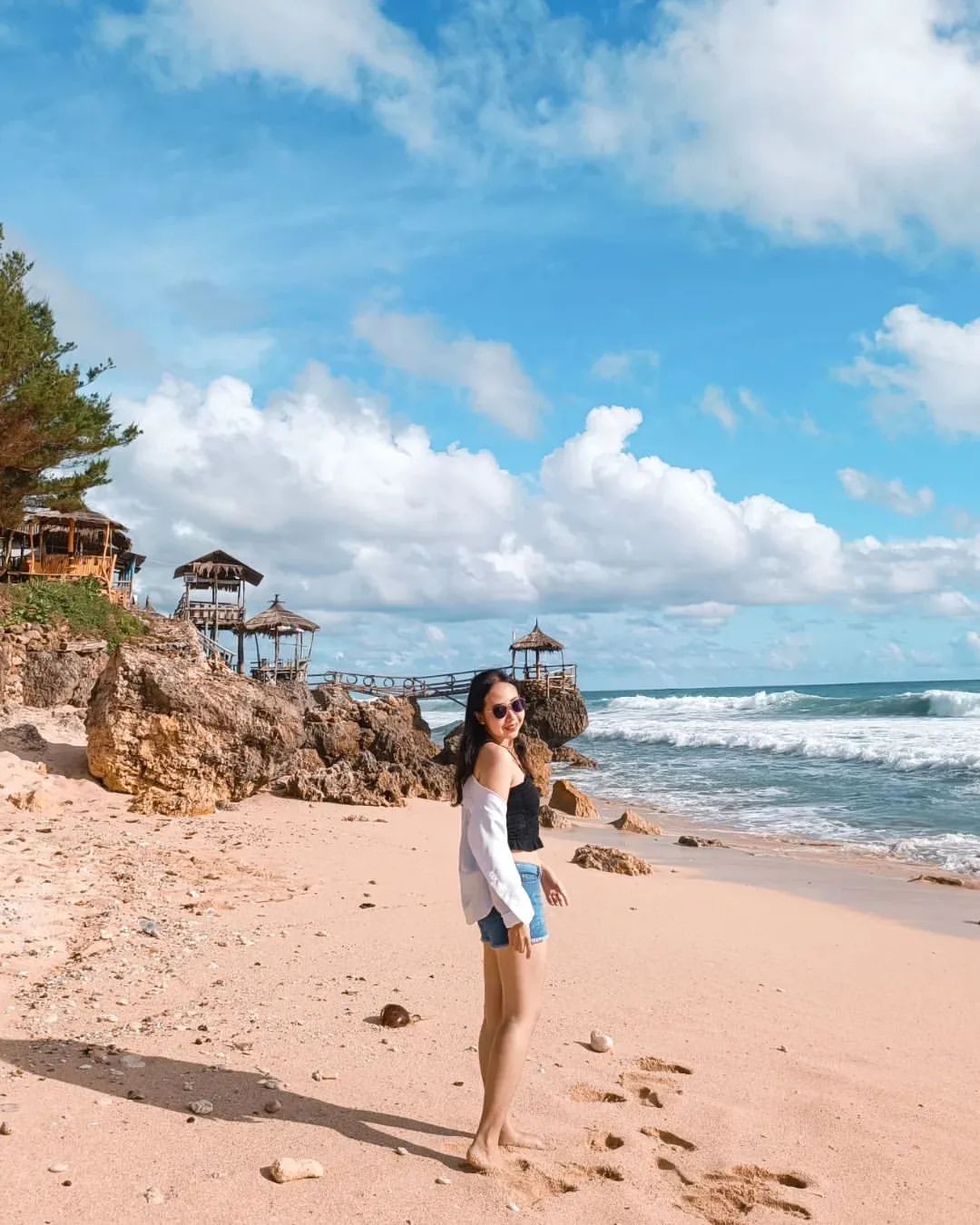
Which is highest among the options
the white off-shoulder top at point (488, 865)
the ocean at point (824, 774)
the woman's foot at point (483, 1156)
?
the white off-shoulder top at point (488, 865)

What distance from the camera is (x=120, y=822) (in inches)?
352

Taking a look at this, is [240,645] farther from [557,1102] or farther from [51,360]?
[557,1102]

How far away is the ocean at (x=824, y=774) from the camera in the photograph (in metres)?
15.2

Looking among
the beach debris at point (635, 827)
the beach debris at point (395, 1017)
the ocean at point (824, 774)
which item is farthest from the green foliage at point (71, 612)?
the beach debris at point (395, 1017)

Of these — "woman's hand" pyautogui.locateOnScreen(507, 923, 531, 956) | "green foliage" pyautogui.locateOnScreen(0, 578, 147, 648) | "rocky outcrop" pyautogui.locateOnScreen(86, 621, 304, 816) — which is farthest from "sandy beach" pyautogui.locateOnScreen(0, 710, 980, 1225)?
"green foliage" pyautogui.locateOnScreen(0, 578, 147, 648)

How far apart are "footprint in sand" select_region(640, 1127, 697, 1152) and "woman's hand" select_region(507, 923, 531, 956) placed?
98cm

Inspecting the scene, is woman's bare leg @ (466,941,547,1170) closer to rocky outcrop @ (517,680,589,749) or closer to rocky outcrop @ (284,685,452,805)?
rocky outcrop @ (284,685,452,805)

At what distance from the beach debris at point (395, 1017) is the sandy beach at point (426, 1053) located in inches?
2.2

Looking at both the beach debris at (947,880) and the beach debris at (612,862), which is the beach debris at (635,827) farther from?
the beach debris at (612,862)

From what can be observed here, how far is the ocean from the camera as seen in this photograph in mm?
15219

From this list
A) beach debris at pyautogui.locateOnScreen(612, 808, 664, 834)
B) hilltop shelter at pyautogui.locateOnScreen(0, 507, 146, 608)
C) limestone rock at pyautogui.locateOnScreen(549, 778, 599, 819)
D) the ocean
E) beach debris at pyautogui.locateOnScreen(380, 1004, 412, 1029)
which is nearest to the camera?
beach debris at pyautogui.locateOnScreen(380, 1004, 412, 1029)

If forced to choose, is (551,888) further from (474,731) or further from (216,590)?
(216,590)

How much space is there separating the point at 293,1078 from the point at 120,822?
595 centimetres

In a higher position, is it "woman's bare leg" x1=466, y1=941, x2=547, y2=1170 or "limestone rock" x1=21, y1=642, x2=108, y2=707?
"limestone rock" x1=21, y1=642, x2=108, y2=707
